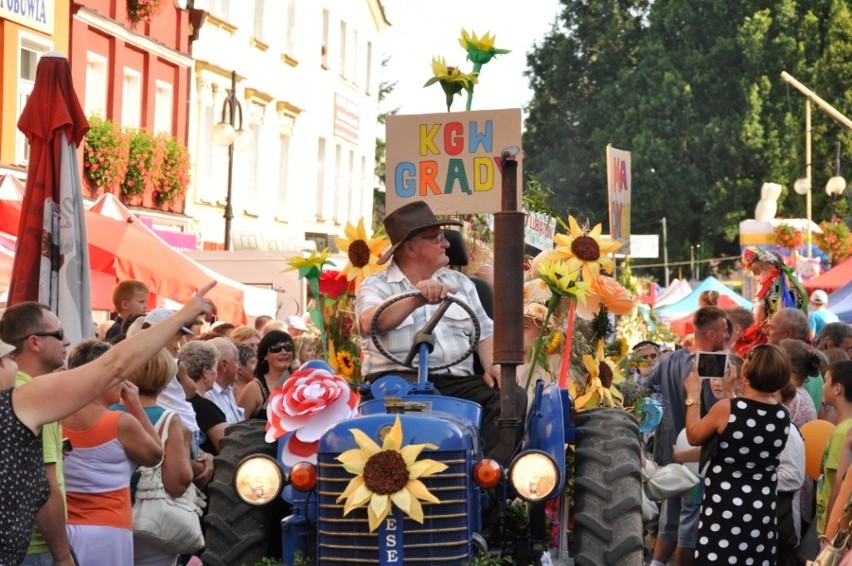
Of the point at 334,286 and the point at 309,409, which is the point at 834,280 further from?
the point at 309,409

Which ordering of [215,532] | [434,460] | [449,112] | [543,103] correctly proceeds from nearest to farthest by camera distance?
[434,460] < [215,532] < [449,112] < [543,103]

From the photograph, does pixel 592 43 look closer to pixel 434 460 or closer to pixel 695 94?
pixel 695 94

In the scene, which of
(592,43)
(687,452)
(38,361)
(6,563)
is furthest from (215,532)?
(592,43)

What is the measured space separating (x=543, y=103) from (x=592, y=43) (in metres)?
3.23

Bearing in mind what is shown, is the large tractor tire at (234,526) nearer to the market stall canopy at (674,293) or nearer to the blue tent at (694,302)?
the blue tent at (694,302)

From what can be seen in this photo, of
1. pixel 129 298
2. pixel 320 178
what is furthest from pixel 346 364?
pixel 320 178

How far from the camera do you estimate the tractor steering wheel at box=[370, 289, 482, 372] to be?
24.7 ft

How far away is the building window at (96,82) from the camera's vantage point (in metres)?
29.0

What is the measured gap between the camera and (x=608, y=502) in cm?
766

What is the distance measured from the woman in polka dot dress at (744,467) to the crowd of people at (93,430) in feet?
9.14

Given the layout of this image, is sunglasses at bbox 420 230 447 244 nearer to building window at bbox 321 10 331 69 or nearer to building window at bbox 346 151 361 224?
building window at bbox 321 10 331 69

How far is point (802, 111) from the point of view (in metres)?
61.9

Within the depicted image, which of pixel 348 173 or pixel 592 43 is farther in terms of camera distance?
pixel 592 43

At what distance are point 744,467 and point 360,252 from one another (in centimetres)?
263
